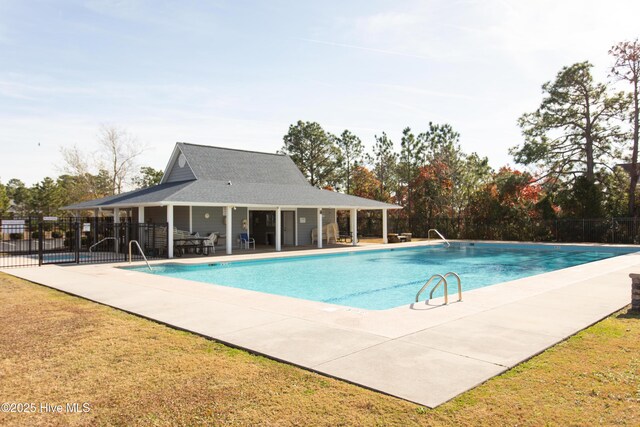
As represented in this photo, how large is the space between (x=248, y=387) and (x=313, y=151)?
1382 inches

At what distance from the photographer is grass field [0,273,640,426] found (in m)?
3.52

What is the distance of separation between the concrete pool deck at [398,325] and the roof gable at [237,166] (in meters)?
12.4

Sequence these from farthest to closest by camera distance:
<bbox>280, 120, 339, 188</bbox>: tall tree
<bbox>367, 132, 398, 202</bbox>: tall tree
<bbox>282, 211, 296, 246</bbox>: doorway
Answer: <bbox>280, 120, 339, 188</bbox>: tall tree < <bbox>367, 132, 398, 202</bbox>: tall tree < <bbox>282, 211, 296, 246</bbox>: doorway

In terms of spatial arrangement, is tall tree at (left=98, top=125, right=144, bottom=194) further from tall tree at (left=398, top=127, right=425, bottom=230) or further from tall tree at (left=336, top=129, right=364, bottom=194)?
tall tree at (left=398, top=127, right=425, bottom=230)

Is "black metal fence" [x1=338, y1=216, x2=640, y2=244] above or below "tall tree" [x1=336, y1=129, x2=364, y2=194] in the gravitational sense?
below

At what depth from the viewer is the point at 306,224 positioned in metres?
24.7

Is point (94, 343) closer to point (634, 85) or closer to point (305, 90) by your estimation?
point (305, 90)

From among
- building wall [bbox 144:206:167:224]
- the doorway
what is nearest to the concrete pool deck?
building wall [bbox 144:206:167:224]

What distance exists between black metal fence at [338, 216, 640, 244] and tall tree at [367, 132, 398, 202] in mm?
6800

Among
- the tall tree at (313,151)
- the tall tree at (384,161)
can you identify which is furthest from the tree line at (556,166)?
the tall tree at (313,151)

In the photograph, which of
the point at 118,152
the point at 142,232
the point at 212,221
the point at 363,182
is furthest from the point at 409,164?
the point at 118,152

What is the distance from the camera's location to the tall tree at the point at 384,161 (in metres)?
37.6

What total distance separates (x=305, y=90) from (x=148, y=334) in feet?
61.6

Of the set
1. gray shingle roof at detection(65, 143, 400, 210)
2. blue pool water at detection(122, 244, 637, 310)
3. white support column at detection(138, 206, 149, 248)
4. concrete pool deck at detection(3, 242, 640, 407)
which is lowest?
blue pool water at detection(122, 244, 637, 310)
